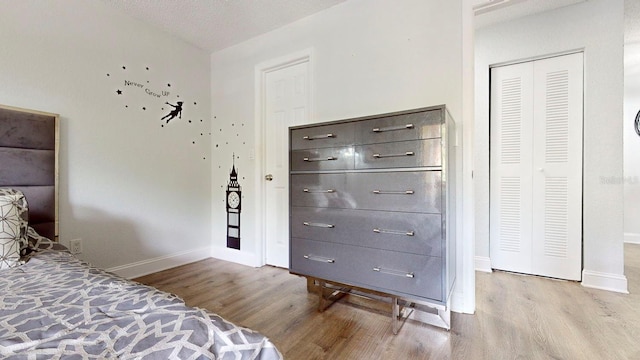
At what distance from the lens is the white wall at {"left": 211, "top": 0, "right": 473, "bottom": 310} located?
1847 mm

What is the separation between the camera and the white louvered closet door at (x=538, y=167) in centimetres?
230

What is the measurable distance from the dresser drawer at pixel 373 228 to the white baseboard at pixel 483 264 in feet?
5.23

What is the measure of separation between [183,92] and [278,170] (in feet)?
4.25

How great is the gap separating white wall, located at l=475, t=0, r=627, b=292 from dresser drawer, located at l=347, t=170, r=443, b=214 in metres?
1.84

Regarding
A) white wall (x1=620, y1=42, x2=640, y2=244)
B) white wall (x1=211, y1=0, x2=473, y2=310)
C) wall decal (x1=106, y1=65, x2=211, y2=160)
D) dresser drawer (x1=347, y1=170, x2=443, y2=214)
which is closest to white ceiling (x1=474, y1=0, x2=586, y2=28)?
white wall (x1=211, y1=0, x2=473, y2=310)

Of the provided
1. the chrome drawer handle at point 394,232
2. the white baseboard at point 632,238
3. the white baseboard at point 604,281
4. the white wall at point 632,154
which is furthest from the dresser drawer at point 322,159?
the white baseboard at point 632,238

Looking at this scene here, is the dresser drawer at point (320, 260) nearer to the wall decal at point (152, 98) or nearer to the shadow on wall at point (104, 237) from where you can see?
the shadow on wall at point (104, 237)

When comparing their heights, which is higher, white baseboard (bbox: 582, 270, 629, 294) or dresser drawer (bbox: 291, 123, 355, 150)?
dresser drawer (bbox: 291, 123, 355, 150)

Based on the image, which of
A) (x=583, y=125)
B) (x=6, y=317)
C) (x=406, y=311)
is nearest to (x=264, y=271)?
(x=406, y=311)

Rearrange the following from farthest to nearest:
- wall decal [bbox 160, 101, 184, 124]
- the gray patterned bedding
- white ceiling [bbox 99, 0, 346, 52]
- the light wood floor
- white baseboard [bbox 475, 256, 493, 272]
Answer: wall decal [bbox 160, 101, 184, 124]
white baseboard [bbox 475, 256, 493, 272]
white ceiling [bbox 99, 0, 346, 52]
the light wood floor
the gray patterned bedding

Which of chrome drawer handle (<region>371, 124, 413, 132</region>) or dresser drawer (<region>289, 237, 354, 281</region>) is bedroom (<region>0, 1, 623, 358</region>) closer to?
chrome drawer handle (<region>371, 124, 413, 132</region>)

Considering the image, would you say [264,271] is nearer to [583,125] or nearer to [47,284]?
[47,284]

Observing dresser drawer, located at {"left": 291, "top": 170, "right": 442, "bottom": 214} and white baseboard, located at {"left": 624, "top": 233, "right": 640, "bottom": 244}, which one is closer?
dresser drawer, located at {"left": 291, "top": 170, "right": 442, "bottom": 214}

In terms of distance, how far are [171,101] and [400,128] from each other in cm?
235
